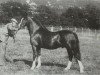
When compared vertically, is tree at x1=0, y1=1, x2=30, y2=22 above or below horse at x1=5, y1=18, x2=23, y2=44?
above

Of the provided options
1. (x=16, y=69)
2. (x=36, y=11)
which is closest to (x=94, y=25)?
(x=36, y=11)

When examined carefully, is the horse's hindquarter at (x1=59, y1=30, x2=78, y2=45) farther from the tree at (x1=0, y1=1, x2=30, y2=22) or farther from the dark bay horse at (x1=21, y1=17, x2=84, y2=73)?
the tree at (x1=0, y1=1, x2=30, y2=22)

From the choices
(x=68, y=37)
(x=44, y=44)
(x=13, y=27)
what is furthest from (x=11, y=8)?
(x=68, y=37)

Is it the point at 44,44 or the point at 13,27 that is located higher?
the point at 13,27

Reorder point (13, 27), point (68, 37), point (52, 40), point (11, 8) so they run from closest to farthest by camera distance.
Result: point (68, 37)
point (52, 40)
point (13, 27)
point (11, 8)

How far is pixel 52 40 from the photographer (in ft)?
18.4

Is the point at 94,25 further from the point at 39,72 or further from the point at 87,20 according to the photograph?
the point at 39,72

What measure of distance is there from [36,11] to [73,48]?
10.3 ft

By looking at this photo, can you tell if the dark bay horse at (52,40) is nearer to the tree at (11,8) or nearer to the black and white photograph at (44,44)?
the black and white photograph at (44,44)

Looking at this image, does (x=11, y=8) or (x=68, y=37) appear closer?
(x=68, y=37)

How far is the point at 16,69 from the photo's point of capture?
5621 millimetres

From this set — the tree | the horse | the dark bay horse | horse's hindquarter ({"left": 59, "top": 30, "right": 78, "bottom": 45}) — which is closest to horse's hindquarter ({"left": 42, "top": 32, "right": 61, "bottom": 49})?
the dark bay horse

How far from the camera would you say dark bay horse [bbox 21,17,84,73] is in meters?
5.39

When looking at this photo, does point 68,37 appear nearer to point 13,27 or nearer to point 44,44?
point 44,44
